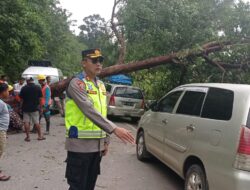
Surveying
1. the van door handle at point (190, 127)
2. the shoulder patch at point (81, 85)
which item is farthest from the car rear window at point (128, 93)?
the shoulder patch at point (81, 85)

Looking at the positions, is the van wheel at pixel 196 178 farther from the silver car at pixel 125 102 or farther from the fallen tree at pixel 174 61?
the silver car at pixel 125 102

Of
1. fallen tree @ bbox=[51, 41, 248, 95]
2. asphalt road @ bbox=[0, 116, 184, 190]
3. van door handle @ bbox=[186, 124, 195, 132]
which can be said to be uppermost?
fallen tree @ bbox=[51, 41, 248, 95]

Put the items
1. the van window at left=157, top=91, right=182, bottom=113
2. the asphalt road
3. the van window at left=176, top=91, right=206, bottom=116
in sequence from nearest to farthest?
the van window at left=176, top=91, right=206, bottom=116, the asphalt road, the van window at left=157, top=91, right=182, bottom=113

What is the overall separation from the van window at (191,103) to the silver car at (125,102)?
31.4 ft

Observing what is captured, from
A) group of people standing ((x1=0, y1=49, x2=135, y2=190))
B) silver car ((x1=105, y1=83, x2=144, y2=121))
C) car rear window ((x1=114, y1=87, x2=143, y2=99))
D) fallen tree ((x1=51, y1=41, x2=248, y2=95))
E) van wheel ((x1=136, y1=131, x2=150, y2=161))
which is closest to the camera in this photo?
group of people standing ((x1=0, y1=49, x2=135, y2=190))

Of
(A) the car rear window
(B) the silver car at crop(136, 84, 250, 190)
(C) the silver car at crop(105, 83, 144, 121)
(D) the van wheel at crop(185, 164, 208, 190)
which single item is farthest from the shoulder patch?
(A) the car rear window

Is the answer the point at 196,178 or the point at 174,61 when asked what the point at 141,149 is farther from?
the point at 174,61

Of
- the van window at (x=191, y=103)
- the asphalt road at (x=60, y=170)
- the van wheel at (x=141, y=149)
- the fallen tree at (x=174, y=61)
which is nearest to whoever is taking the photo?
the van window at (x=191, y=103)

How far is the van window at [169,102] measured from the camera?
6679mm

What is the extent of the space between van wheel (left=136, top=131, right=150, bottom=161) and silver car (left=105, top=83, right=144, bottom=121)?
7.35 m

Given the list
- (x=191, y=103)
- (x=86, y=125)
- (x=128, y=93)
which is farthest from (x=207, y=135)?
(x=128, y=93)

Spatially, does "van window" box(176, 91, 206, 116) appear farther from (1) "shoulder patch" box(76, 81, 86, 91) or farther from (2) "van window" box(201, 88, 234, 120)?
(1) "shoulder patch" box(76, 81, 86, 91)

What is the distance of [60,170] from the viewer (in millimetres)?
7227

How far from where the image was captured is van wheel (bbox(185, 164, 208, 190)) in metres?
4.97
